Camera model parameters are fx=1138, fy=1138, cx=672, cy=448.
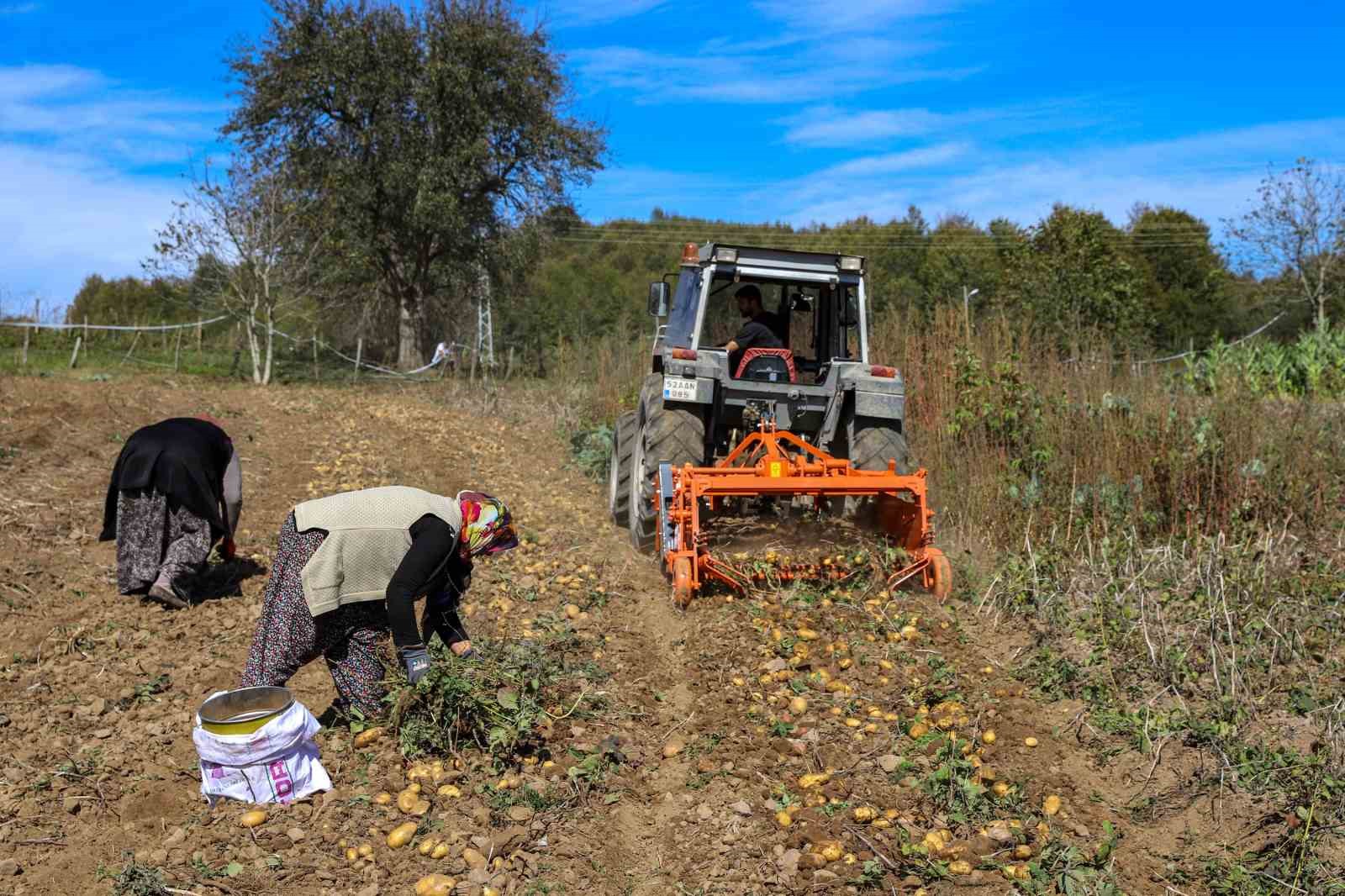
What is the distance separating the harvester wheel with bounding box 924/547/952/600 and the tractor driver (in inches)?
83.2

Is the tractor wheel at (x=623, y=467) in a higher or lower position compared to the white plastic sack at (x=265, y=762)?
higher

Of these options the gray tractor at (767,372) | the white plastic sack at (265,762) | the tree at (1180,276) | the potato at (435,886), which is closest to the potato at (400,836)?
the potato at (435,886)

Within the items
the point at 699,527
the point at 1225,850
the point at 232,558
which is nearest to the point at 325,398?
the point at 232,558

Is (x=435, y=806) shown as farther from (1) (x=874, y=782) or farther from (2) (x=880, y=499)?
(2) (x=880, y=499)

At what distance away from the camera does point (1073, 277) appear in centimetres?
1845

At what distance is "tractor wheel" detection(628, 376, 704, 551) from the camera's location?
8117 mm

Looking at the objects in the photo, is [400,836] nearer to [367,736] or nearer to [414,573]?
[367,736]

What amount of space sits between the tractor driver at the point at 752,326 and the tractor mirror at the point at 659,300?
1.78ft

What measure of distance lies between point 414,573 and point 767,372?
4.46 m

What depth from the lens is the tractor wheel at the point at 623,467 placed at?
387 inches

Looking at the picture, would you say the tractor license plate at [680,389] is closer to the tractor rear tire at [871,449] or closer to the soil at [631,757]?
the soil at [631,757]

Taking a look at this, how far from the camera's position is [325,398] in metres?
19.0

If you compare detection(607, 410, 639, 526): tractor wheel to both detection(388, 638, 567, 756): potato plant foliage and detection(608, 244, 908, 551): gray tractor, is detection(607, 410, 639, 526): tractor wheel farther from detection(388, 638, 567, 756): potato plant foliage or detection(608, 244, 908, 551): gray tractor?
detection(388, 638, 567, 756): potato plant foliage

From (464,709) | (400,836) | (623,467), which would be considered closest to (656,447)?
(623,467)
